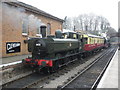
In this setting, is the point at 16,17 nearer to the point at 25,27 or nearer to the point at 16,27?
the point at 16,27

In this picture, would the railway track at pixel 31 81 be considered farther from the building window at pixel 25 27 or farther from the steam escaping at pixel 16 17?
the building window at pixel 25 27

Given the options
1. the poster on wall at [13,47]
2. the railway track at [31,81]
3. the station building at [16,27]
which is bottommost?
the railway track at [31,81]

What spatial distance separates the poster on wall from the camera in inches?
460

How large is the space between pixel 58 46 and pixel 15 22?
6.50m

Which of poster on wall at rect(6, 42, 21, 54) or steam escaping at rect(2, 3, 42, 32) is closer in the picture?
steam escaping at rect(2, 3, 42, 32)

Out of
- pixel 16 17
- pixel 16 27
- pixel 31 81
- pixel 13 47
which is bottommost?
pixel 31 81

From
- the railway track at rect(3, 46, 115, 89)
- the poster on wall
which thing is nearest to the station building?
the poster on wall

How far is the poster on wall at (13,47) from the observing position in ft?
38.4

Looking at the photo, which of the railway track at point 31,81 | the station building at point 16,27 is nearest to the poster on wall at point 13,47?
the station building at point 16,27

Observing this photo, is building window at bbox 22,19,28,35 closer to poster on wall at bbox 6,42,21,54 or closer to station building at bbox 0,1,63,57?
station building at bbox 0,1,63,57

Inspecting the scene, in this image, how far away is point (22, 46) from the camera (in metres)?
13.6

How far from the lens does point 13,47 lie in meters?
12.4

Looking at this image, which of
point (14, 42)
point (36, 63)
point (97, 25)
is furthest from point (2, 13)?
point (97, 25)

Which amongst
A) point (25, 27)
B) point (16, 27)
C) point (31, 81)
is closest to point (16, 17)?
point (16, 27)
